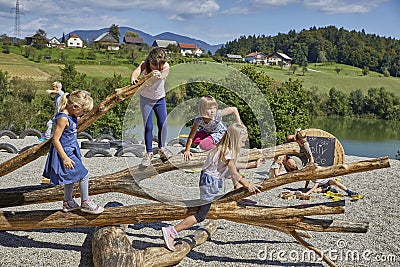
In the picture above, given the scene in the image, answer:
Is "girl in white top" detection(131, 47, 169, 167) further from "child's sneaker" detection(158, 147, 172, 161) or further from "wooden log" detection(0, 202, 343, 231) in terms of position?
"wooden log" detection(0, 202, 343, 231)

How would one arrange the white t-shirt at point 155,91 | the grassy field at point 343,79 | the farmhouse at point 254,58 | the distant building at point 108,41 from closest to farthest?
the white t-shirt at point 155,91 < the farmhouse at point 254,58 < the distant building at point 108,41 < the grassy field at point 343,79

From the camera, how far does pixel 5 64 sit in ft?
120

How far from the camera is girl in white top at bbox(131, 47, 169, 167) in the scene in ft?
15.9

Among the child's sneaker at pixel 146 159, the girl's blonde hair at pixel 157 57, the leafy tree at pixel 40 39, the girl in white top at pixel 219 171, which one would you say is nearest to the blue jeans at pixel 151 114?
the child's sneaker at pixel 146 159

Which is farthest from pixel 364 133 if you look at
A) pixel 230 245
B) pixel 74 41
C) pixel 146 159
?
pixel 74 41

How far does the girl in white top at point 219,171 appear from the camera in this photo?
438 centimetres

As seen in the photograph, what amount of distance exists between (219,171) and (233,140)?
0.40 meters

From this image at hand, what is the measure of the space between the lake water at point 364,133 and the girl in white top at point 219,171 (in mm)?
23457

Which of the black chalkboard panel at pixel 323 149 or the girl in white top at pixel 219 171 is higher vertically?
the girl in white top at pixel 219 171

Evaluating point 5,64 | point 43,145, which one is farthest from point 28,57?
point 43,145

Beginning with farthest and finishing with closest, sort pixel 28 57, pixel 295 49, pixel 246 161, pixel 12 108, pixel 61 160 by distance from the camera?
1. pixel 295 49
2. pixel 28 57
3. pixel 12 108
4. pixel 246 161
5. pixel 61 160

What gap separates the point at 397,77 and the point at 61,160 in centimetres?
5042

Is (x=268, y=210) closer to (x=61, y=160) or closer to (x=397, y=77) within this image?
(x=61, y=160)

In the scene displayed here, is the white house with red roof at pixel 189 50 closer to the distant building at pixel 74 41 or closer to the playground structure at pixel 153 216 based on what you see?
the playground structure at pixel 153 216
